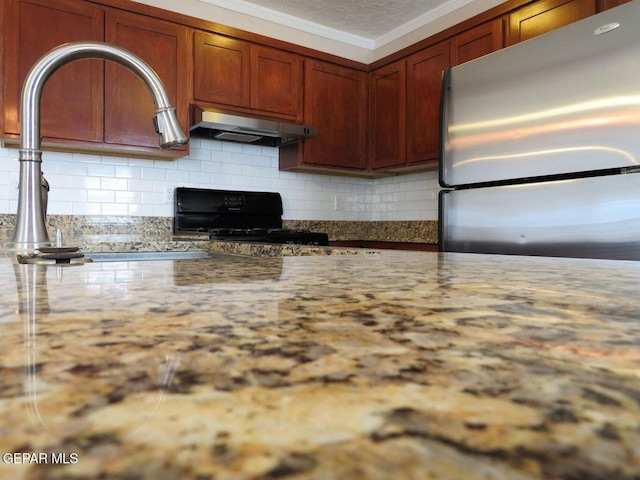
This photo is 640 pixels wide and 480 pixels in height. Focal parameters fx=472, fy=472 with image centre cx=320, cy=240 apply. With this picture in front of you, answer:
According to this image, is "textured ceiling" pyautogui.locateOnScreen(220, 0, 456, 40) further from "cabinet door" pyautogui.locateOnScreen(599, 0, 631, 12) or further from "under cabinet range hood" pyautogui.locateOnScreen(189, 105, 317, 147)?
"cabinet door" pyautogui.locateOnScreen(599, 0, 631, 12)

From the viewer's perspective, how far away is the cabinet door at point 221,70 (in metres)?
2.92

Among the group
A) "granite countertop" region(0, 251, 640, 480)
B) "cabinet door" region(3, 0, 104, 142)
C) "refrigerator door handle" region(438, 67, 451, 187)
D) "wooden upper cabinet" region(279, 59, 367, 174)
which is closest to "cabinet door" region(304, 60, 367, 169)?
"wooden upper cabinet" region(279, 59, 367, 174)

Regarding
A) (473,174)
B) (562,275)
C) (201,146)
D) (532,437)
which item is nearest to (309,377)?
(532,437)

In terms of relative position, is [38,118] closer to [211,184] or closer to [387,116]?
[211,184]

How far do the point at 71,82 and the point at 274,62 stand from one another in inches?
49.9

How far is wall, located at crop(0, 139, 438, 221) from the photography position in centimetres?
281

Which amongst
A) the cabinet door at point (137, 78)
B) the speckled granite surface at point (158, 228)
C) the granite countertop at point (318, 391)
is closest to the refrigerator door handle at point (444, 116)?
the speckled granite surface at point (158, 228)

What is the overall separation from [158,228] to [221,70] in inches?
43.1

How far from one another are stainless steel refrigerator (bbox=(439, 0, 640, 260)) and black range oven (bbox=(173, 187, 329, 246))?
1029mm

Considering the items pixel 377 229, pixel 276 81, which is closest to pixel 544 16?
pixel 276 81

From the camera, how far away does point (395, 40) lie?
3.67 m

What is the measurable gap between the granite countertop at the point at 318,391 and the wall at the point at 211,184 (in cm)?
282

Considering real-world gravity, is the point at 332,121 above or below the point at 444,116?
above

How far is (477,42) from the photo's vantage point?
2.84 metres
